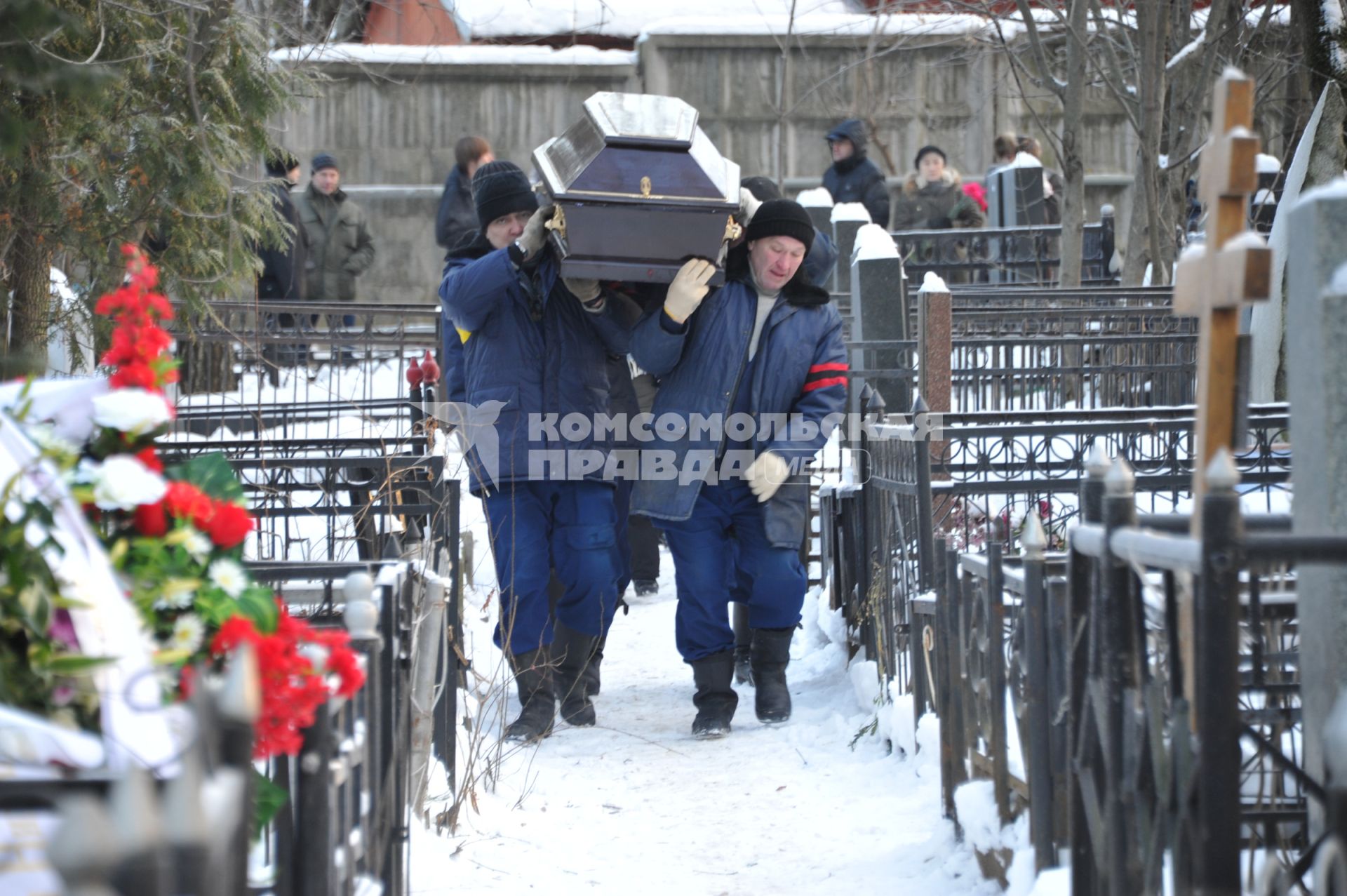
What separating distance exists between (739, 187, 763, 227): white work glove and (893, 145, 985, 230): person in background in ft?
33.0

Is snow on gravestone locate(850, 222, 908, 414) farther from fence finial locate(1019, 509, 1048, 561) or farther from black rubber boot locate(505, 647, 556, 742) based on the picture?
fence finial locate(1019, 509, 1048, 561)

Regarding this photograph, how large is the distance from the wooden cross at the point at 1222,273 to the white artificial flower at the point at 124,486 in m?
1.87

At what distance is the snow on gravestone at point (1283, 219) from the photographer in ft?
29.0

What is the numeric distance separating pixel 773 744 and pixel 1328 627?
3.37 m

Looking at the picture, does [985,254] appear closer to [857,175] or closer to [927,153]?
[927,153]

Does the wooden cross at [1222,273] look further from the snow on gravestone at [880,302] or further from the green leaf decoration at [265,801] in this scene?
the snow on gravestone at [880,302]

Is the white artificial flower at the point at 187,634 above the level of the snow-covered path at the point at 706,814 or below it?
above

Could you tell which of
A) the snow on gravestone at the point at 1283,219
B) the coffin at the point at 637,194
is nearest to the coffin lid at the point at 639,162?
the coffin at the point at 637,194

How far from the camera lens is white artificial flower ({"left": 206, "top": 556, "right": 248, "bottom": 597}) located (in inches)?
103

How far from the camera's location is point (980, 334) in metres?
11.0

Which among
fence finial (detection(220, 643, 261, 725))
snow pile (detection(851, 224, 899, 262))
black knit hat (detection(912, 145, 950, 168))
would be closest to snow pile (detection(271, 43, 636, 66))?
black knit hat (detection(912, 145, 950, 168))

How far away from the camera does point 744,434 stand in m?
6.22

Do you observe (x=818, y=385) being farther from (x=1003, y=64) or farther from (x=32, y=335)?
(x=1003, y=64)

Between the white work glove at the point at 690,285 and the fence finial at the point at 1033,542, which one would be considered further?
the white work glove at the point at 690,285
